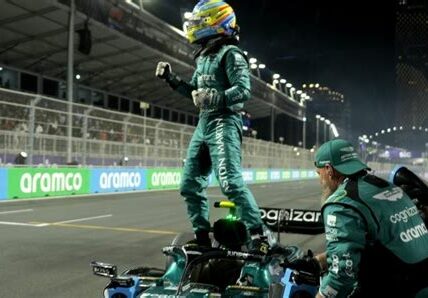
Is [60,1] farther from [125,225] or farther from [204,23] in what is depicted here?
[204,23]

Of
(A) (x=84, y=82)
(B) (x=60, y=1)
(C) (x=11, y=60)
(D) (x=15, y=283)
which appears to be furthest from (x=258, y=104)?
(D) (x=15, y=283)

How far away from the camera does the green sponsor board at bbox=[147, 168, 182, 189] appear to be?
21875 millimetres

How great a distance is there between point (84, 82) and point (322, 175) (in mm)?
33535

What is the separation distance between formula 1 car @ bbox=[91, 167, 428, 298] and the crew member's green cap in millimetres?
592

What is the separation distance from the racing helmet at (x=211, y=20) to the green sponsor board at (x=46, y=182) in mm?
10838

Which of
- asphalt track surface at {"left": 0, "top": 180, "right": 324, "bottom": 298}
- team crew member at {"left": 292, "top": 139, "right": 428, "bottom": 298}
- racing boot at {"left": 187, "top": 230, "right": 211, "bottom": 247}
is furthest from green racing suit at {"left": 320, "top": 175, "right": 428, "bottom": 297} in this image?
asphalt track surface at {"left": 0, "top": 180, "right": 324, "bottom": 298}

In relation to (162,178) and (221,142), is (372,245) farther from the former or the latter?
(162,178)

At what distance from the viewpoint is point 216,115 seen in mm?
4477

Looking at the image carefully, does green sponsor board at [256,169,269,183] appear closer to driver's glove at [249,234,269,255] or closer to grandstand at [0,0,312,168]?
grandstand at [0,0,312,168]

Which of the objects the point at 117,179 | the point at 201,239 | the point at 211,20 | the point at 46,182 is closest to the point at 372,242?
the point at 201,239

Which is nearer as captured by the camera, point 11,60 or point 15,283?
point 15,283

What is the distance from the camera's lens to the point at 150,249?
7.09 meters

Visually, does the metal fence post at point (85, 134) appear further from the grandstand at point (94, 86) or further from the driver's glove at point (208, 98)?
the driver's glove at point (208, 98)

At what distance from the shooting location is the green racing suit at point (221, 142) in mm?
4316
